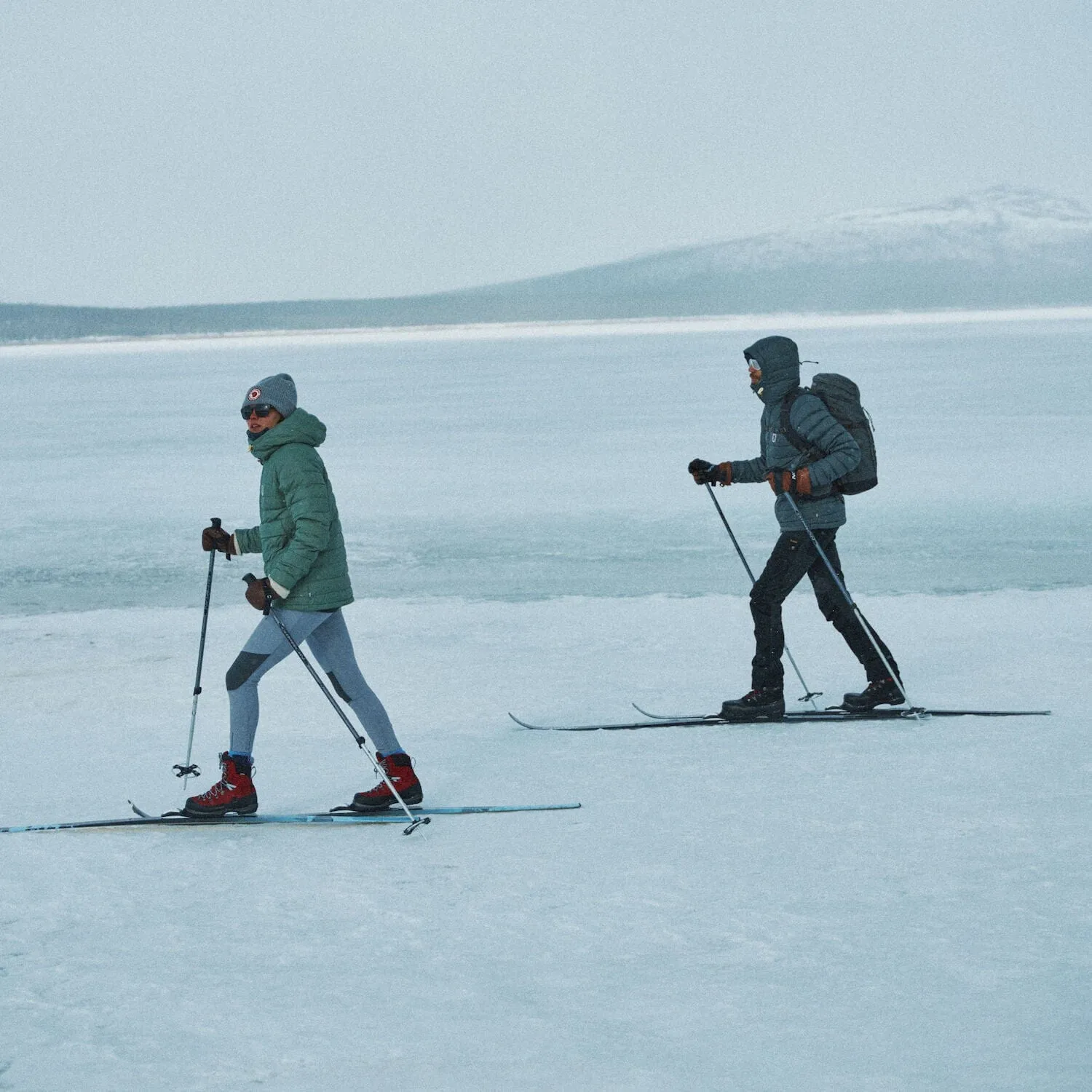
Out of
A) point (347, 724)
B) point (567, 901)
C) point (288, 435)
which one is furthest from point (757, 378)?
point (567, 901)

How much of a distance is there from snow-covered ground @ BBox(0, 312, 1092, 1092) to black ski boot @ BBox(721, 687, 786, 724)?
99 millimetres

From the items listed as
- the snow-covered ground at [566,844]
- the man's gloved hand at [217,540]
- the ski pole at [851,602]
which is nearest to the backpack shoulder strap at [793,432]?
the ski pole at [851,602]

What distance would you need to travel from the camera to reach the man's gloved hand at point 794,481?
5121 mm

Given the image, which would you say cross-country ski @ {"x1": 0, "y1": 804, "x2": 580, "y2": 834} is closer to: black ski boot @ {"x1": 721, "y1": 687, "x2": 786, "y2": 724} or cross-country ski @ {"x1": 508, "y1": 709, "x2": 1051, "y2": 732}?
cross-country ski @ {"x1": 508, "y1": 709, "x2": 1051, "y2": 732}

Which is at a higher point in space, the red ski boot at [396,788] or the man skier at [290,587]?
the man skier at [290,587]

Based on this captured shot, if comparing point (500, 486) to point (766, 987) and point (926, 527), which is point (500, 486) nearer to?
point (926, 527)

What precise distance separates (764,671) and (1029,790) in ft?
3.88

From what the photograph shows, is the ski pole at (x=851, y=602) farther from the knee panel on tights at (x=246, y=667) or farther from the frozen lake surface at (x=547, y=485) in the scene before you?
the frozen lake surface at (x=547, y=485)

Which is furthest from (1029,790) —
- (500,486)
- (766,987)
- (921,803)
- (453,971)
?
(500,486)

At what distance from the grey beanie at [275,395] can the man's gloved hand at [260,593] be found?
459 millimetres

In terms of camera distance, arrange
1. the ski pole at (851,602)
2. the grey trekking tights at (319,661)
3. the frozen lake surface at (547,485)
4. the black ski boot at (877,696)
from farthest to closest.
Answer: the frozen lake surface at (547,485)
the black ski boot at (877,696)
the ski pole at (851,602)
the grey trekking tights at (319,661)

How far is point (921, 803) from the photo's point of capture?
4.28 metres

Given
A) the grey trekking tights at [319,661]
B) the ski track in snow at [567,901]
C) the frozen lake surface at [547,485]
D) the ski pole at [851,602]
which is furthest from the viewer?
the frozen lake surface at [547,485]

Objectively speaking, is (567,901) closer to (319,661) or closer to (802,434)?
(319,661)
